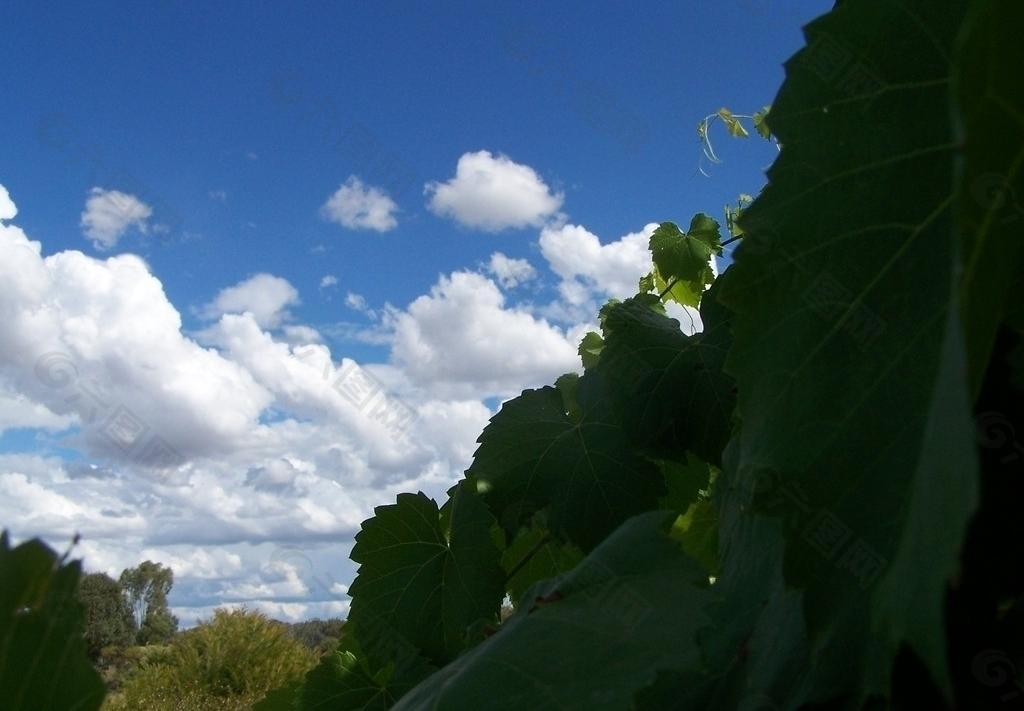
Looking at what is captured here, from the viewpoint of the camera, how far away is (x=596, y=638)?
0.86m

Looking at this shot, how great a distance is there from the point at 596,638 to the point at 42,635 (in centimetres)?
47

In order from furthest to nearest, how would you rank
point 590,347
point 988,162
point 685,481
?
point 590,347 < point 685,481 < point 988,162

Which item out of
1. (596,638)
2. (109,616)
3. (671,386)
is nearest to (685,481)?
(671,386)

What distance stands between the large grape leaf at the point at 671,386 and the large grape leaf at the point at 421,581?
29 centimetres

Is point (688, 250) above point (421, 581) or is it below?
above

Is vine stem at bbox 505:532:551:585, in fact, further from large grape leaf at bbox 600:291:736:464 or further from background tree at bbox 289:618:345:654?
background tree at bbox 289:618:345:654

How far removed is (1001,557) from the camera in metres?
0.68

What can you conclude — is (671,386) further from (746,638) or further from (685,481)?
(746,638)

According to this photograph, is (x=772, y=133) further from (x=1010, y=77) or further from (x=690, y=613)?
A: (x=690, y=613)

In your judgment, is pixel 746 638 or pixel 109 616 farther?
pixel 109 616

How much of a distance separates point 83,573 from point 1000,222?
485mm

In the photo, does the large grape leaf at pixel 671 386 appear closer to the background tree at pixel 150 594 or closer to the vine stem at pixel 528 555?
the vine stem at pixel 528 555

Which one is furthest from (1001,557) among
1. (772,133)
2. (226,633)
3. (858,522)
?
(226,633)

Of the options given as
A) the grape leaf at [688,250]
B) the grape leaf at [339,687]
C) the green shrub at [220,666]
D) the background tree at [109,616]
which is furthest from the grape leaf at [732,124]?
the background tree at [109,616]
